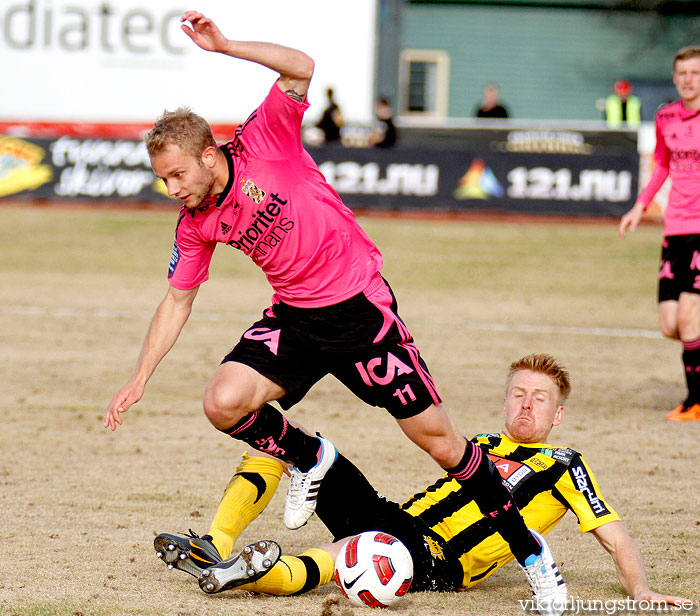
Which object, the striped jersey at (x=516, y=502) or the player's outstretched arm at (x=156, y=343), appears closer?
the striped jersey at (x=516, y=502)

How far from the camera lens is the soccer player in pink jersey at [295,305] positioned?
14.8 ft

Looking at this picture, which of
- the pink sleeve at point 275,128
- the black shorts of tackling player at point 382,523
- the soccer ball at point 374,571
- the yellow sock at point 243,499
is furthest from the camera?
the yellow sock at point 243,499

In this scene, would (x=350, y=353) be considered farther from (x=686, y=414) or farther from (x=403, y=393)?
(x=686, y=414)

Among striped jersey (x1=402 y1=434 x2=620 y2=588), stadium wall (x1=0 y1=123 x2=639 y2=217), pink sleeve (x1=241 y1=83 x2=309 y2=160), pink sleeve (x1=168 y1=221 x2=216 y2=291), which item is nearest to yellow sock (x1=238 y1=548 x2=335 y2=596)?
striped jersey (x1=402 y1=434 x2=620 y2=588)

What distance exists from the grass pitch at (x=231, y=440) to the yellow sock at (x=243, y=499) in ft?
0.84

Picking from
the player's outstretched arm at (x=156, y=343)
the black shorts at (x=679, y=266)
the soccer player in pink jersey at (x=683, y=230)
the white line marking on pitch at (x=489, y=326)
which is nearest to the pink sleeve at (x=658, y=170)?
Result: the soccer player in pink jersey at (x=683, y=230)

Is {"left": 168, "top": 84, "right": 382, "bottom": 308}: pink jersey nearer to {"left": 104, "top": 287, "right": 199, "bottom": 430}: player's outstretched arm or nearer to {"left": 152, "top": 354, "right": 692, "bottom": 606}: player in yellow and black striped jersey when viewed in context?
{"left": 104, "top": 287, "right": 199, "bottom": 430}: player's outstretched arm

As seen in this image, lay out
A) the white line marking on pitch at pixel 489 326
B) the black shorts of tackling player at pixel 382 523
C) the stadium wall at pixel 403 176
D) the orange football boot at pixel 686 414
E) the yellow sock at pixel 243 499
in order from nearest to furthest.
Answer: the black shorts of tackling player at pixel 382 523, the yellow sock at pixel 243 499, the orange football boot at pixel 686 414, the white line marking on pitch at pixel 489 326, the stadium wall at pixel 403 176

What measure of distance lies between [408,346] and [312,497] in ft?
2.57

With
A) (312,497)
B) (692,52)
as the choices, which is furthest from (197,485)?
(692,52)

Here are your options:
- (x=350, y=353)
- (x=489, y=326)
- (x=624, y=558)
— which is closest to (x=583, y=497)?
(x=624, y=558)

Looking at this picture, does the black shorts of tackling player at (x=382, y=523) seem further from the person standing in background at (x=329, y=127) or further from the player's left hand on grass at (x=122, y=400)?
the person standing in background at (x=329, y=127)

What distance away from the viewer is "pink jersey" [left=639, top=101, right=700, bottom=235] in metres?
8.07

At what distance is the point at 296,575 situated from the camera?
15.1 feet
